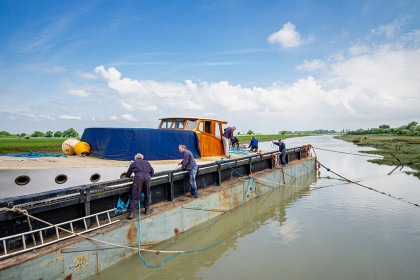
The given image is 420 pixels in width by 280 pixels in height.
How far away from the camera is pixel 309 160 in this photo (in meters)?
18.9

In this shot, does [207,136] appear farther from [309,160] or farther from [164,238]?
[309,160]

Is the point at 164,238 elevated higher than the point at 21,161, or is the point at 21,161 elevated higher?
the point at 21,161

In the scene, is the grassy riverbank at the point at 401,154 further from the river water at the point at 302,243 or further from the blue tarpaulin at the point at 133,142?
the blue tarpaulin at the point at 133,142

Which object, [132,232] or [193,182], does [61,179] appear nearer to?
[132,232]

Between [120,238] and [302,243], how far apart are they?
5133 millimetres

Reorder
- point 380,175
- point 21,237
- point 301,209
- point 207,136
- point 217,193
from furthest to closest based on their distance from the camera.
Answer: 1. point 380,175
2. point 207,136
3. point 301,209
4. point 217,193
5. point 21,237

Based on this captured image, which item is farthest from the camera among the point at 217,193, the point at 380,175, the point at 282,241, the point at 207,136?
the point at 380,175

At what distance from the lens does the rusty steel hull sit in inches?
167

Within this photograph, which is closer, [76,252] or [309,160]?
[76,252]

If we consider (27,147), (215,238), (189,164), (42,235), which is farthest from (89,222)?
Answer: (27,147)

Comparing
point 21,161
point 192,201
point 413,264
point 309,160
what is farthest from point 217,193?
point 309,160

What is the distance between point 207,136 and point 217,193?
3827 mm

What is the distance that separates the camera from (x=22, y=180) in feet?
21.2

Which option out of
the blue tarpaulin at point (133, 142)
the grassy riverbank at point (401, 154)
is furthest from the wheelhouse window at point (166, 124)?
the grassy riverbank at point (401, 154)
